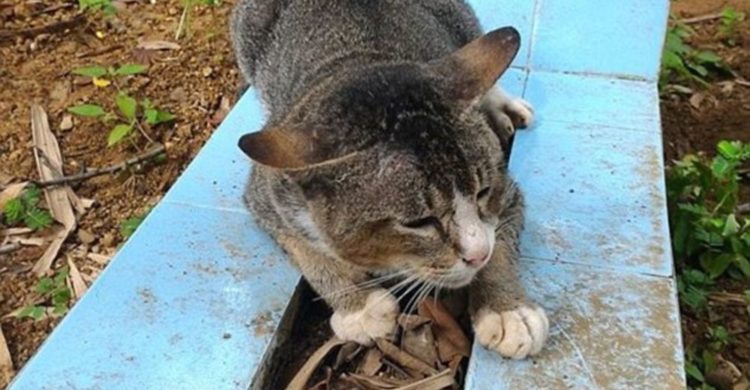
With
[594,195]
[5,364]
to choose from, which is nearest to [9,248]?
[5,364]

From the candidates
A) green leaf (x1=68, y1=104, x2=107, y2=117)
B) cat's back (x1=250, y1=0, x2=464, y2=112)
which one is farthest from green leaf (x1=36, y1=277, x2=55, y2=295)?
cat's back (x1=250, y1=0, x2=464, y2=112)

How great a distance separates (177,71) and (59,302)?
61.8 inches

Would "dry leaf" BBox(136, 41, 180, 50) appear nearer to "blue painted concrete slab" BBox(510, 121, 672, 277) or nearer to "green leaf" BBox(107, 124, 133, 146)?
"green leaf" BBox(107, 124, 133, 146)

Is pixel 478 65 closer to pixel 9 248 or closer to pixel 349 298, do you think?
pixel 349 298

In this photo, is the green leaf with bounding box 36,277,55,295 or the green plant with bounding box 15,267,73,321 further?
the green leaf with bounding box 36,277,55,295

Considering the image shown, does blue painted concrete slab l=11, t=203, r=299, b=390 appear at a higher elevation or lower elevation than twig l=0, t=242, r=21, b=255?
higher

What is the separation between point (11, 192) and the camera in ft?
13.5

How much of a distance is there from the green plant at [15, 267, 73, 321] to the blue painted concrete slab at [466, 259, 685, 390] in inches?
63.2

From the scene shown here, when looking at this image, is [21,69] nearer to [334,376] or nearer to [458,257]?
[334,376]

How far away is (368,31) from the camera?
11.1 ft

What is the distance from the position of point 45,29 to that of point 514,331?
3306 mm

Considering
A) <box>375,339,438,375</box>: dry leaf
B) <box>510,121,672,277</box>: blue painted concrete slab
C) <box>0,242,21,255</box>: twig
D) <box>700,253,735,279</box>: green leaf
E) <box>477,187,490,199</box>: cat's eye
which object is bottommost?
<box>0,242,21,255</box>: twig

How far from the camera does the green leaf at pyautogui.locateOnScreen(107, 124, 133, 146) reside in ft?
13.9

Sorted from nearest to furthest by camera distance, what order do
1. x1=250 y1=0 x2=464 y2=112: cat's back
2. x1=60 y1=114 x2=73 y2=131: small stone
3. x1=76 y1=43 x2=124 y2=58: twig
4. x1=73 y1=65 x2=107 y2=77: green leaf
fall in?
x1=250 y1=0 x2=464 y2=112: cat's back < x1=60 y1=114 x2=73 y2=131: small stone < x1=73 y1=65 x2=107 y2=77: green leaf < x1=76 y1=43 x2=124 y2=58: twig
